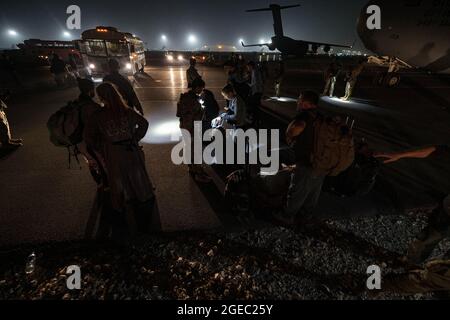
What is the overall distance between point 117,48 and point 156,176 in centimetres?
1509

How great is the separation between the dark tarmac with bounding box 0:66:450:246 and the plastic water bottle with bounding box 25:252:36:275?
0.33 metres

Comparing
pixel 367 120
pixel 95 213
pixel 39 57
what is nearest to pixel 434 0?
pixel 367 120

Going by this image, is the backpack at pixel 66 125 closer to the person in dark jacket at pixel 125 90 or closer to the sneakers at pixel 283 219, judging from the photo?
the person in dark jacket at pixel 125 90

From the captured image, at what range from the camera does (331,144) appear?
9.70 feet

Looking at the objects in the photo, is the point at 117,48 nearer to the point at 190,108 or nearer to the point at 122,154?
the point at 190,108

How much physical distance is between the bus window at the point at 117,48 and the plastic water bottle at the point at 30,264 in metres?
16.7

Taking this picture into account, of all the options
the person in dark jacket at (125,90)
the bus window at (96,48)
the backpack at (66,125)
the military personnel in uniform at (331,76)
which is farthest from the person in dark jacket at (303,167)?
the bus window at (96,48)

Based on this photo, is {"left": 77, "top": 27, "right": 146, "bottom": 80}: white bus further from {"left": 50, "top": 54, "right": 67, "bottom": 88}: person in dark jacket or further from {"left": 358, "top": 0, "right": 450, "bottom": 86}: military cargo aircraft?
{"left": 358, "top": 0, "right": 450, "bottom": 86}: military cargo aircraft

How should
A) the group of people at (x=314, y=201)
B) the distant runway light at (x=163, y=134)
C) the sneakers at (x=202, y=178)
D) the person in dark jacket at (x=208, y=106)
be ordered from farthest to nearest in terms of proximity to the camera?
the distant runway light at (x=163, y=134) < the person in dark jacket at (x=208, y=106) < the sneakers at (x=202, y=178) < the group of people at (x=314, y=201)

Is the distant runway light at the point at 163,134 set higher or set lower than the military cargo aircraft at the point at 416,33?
lower

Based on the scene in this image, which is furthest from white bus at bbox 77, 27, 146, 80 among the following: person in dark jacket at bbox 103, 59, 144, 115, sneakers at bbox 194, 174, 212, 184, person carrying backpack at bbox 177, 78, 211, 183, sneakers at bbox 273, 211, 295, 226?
sneakers at bbox 273, 211, 295, 226

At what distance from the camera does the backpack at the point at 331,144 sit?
9.67 ft

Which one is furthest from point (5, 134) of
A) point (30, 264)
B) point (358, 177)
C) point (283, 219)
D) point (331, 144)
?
point (358, 177)

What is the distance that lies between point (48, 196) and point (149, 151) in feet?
8.13
